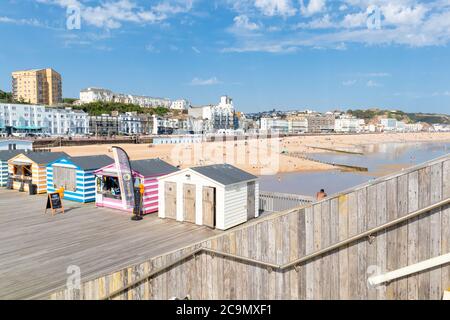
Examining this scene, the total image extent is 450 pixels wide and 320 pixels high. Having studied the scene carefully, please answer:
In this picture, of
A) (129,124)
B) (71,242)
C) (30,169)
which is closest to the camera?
(71,242)

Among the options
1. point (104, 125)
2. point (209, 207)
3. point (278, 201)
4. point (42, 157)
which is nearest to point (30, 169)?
point (42, 157)

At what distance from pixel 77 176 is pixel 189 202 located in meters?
6.93

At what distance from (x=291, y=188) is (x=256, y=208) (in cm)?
2057

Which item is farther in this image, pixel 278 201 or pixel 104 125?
pixel 104 125

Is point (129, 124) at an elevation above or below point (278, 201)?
above

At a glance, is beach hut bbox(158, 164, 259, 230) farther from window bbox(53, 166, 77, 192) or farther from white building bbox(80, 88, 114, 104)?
white building bbox(80, 88, 114, 104)

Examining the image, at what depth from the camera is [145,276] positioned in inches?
213

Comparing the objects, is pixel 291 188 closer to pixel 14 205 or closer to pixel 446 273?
pixel 14 205

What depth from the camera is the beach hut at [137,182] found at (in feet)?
44.1

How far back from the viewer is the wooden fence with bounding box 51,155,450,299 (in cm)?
380

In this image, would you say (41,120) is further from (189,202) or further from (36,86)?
(189,202)

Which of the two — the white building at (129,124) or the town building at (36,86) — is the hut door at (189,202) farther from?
the town building at (36,86)

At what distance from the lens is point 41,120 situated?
109 meters

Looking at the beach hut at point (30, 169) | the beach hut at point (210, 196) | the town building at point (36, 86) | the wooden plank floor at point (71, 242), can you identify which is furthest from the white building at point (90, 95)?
the beach hut at point (210, 196)
